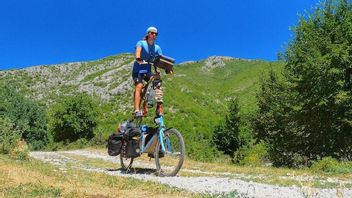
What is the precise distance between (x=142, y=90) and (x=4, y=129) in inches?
246

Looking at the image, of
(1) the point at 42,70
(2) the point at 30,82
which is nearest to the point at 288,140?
(2) the point at 30,82

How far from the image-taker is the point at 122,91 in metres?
55.7

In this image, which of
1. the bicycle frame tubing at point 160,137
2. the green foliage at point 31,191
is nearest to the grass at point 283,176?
the bicycle frame tubing at point 160,137

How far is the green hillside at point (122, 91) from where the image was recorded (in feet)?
153

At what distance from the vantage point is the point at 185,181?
741cm

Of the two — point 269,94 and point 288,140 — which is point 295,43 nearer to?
point 288,140

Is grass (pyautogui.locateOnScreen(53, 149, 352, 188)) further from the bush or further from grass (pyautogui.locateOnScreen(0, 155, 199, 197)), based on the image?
the bush

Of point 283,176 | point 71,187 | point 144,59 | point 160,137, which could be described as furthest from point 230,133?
point 71,187

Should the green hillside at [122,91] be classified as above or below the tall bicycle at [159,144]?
above

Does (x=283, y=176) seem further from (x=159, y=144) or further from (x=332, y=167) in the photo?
(x=159, y=144)

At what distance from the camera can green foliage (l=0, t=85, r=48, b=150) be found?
103ft

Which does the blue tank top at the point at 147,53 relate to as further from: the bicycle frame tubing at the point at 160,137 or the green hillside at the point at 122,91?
the green hillside at the point at 122,91

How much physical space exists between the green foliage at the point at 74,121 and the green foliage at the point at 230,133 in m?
11.6

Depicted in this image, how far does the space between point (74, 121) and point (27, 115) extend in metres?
4.45
